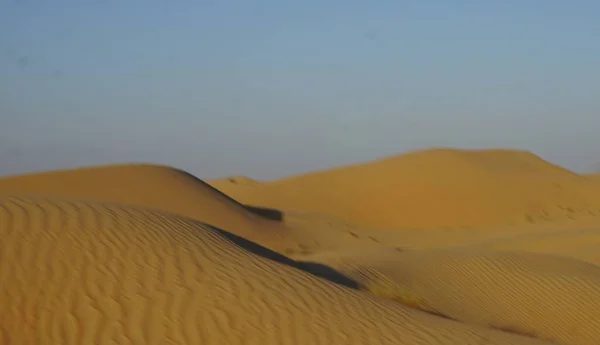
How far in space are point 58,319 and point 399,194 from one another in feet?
92.7

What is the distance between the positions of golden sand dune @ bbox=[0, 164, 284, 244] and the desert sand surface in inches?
2.5

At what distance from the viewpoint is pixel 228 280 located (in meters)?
7.72

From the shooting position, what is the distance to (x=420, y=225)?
31406 millimetres

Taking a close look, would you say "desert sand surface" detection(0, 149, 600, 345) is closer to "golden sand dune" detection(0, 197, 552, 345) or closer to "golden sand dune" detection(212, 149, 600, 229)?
"golden sand dune" detection(0, 197, 552, 345)

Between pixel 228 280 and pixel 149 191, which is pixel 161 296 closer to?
pixel 228 280

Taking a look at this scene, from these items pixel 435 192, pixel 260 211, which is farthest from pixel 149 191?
pixel 435 192

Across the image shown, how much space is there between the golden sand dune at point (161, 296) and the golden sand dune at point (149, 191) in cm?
1352

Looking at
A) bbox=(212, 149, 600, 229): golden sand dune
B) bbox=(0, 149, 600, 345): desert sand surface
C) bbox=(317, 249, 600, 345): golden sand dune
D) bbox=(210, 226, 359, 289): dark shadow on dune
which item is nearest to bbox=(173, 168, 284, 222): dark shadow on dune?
bbox=(0, 149, 600, 345): desert sand surface

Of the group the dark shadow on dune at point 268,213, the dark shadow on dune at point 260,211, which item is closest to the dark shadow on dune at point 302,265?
the dark shadow on dune at point 260,211

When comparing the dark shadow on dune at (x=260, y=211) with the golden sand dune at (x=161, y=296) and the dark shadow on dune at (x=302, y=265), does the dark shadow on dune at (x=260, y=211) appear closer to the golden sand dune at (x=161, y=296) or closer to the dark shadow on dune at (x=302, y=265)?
the dark shadow on dune at (x=302, y=265)

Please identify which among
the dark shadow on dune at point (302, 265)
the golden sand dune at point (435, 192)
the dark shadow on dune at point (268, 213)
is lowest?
the dark shadow on dune at point (268, 213)

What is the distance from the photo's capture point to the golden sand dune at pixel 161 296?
655 centimetres

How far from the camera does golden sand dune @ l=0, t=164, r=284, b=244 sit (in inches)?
893

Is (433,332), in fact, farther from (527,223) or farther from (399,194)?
(399,194)
